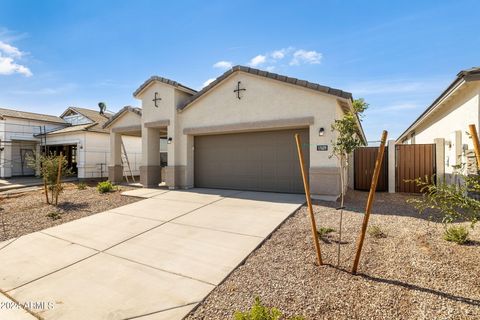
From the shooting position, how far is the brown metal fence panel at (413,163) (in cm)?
1043

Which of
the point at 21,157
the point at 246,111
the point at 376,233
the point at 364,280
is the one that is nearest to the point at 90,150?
the point at 21,157

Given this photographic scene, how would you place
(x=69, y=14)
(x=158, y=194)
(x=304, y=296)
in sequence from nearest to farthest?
(x=304, y=296), (x=69, y=14), (x=158, y=194)

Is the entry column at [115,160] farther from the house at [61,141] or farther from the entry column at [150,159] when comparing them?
the house at [61,141]

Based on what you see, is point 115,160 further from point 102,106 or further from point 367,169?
point 367,169

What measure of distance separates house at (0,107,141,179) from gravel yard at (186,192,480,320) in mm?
17238

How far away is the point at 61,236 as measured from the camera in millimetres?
5664

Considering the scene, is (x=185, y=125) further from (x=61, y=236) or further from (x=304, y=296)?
(x=304, y=296)

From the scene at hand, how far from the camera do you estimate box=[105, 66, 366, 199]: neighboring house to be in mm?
8867

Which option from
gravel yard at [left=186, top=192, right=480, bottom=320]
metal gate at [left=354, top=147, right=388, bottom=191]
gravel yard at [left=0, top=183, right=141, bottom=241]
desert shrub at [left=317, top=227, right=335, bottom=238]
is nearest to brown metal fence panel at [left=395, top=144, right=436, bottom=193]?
metal gate at [left=354, top=147, right=388, bottom=191]

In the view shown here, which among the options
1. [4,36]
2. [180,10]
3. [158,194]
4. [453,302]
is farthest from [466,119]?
[4,36]

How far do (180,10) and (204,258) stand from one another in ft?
26.0

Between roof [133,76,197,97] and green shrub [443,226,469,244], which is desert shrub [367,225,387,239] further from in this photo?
roof [133,76,197,97]

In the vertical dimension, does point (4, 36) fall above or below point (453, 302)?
above

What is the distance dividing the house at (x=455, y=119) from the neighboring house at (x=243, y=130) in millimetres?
3164
